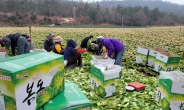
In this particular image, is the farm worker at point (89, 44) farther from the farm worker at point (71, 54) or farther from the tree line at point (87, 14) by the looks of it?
the tree line at point (87, 14)

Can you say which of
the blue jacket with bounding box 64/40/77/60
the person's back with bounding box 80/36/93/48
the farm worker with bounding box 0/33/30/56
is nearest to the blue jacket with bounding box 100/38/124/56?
the blue jacket with bounding box 64/40/77/60

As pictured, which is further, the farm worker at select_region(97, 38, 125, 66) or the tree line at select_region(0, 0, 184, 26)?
the tree line at select_region(0, 0, 184, 26)

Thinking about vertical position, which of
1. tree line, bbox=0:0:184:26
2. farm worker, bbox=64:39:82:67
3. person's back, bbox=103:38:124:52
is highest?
tree line, bbox=0:0:184:26

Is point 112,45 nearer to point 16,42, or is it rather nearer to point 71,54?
point 71,54

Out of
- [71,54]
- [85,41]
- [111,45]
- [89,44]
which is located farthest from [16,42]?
[111,45]

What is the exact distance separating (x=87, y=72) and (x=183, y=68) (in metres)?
3.71

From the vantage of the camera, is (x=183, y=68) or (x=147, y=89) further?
(x=183, y=68)

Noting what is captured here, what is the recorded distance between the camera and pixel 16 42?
8.08 metres

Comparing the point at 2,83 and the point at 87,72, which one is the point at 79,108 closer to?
the point at 2,83

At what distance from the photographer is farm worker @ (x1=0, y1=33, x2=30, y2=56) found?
751 centimetres

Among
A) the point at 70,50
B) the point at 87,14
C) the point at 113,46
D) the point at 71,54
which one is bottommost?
the point at 71,54

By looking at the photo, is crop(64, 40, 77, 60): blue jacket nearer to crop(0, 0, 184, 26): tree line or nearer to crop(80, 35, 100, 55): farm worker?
crop(80, 35, 100, 55): farm worker

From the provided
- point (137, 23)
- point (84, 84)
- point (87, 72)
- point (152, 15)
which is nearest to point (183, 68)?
point (87, 72)

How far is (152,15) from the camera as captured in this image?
69438 mm
